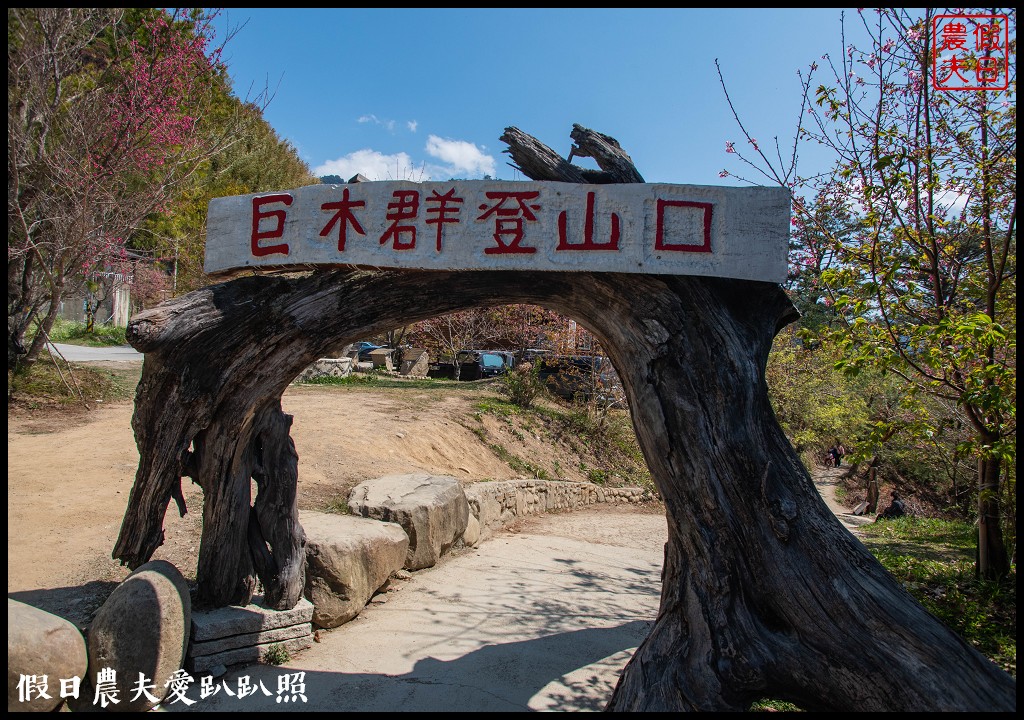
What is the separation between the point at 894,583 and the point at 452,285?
2537 mm

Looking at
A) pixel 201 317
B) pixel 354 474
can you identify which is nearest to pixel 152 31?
pixel 354 474

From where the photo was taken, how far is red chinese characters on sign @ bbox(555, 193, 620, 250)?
3.11 m

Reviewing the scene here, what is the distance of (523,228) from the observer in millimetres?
3203

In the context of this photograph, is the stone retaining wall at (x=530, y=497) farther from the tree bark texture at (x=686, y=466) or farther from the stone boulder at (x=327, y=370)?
the stone boulder at (x=327, y=370)

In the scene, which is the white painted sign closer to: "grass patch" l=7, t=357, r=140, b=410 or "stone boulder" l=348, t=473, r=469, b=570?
"stone boulder" l=348, t=473, r=469, b=570

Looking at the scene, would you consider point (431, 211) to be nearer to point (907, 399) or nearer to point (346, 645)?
point (346, 645)

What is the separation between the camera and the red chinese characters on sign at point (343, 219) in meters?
3.38

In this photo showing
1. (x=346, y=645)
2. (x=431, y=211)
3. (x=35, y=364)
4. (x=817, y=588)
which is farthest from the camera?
(x=35, y=364)

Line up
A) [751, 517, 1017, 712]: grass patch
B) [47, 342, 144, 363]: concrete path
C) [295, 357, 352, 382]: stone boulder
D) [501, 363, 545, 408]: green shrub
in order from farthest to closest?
[295, 357, 352, 382]: stone boulder
[47, 342, 144, 363]: concrete path
[501, 363, 545, 408]: green shrub
[751, 517, 1017, 712]: grass patch

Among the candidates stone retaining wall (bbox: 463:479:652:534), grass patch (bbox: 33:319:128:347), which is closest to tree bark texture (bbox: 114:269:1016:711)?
stone retaining wall (bbox: 463:479:652:534)

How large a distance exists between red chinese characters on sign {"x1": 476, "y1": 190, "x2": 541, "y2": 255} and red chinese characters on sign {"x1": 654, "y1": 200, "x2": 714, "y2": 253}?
0.61 metres

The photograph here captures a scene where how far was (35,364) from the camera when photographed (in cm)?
1083

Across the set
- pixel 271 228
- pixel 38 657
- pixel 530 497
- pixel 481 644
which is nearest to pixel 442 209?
pixel 271 228

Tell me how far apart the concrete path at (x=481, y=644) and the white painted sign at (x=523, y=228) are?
8.43 ft
